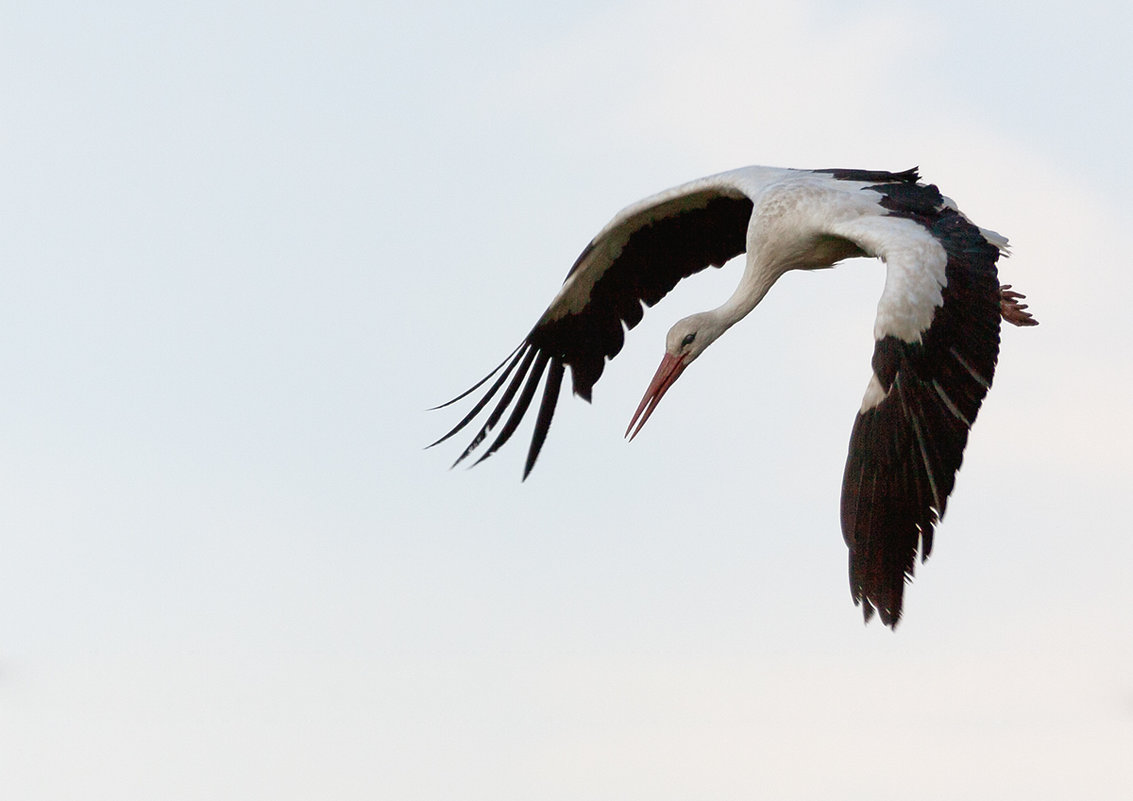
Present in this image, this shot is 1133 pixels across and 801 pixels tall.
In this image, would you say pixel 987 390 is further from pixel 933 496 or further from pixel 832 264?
pixel 832 264

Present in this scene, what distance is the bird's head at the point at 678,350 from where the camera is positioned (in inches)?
418

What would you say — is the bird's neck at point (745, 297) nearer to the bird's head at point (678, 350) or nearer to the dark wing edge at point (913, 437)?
the bird's head at point (678, 350)

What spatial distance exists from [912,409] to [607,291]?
11.7ft

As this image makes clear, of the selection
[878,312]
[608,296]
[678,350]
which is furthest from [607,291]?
[878,312]

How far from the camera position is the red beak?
10.6 metres

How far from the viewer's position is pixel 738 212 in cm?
1153

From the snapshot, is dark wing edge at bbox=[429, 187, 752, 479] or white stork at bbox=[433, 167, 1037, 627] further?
dark wing edge at bbox=[429, 187, 752, 479]

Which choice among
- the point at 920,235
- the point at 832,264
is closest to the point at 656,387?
the point at 832,264

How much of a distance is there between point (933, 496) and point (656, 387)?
8.43 feet

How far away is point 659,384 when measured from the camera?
1066 cm

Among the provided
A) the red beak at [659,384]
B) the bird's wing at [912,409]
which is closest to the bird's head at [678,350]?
the red beak at [659,384]

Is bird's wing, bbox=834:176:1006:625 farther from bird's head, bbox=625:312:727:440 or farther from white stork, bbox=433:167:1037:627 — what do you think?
bird's head, bbox=625:312:727:440

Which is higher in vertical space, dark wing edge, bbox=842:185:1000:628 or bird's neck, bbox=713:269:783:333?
bird's neck, bbox=713:269:783:333

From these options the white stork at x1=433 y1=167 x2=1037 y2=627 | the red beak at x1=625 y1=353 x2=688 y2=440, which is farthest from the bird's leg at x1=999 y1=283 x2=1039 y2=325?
the red beak at x1=625 y1=353 x2=688 y2=440
